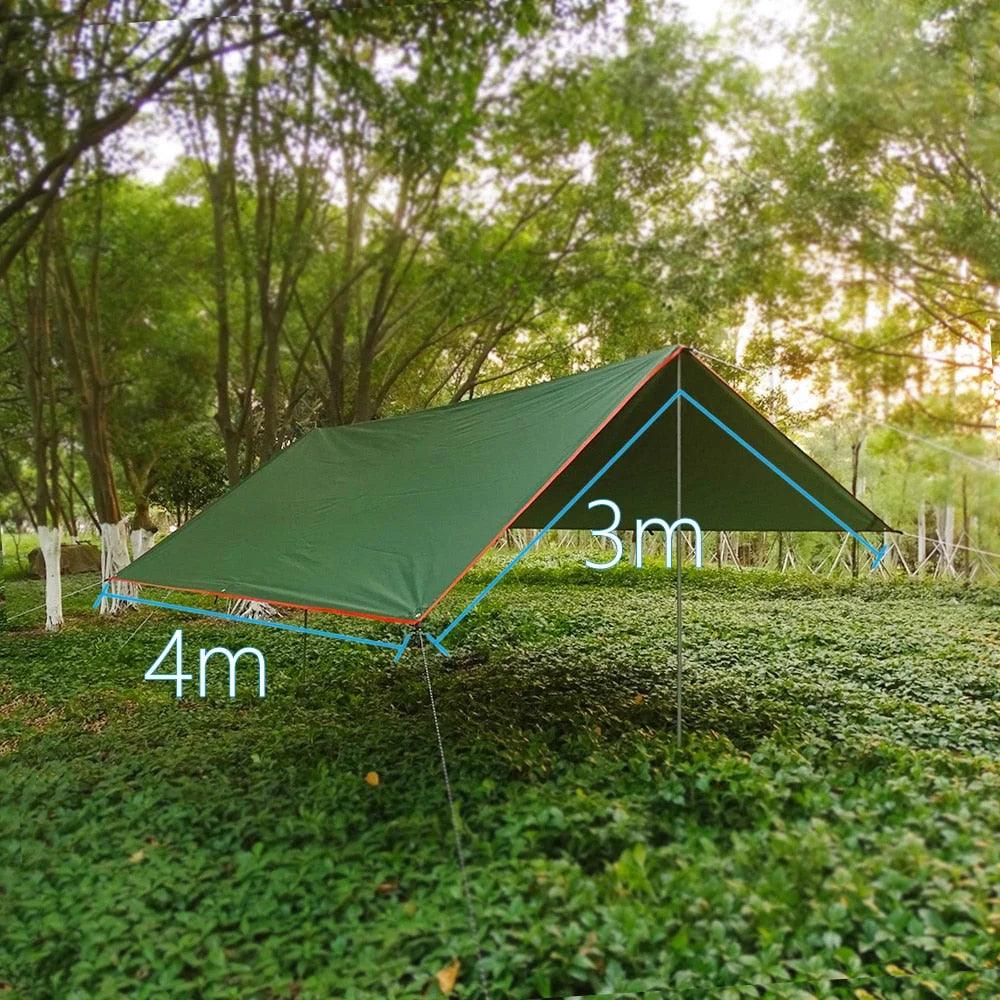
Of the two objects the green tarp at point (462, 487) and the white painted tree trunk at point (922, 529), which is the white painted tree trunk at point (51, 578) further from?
the white painted tree trunk at point (922, 529)

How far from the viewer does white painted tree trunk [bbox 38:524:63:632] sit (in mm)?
3875

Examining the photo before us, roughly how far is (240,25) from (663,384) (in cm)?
153

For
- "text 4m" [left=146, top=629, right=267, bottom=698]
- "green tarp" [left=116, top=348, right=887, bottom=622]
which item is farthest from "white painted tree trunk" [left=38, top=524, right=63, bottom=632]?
"green tarp" [left=116, top=348, right=887, bottom=622]

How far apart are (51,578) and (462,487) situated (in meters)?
2.71

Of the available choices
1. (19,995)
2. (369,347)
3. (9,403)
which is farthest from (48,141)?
(9,403)

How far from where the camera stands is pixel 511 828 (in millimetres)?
1890

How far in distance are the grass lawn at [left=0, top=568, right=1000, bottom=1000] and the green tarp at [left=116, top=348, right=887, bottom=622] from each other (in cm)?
58

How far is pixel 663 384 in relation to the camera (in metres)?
2.61

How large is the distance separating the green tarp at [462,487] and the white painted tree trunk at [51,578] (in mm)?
1439

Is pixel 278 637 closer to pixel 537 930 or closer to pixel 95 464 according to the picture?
pixel 95 464

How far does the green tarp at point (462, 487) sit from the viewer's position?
198 centimetres

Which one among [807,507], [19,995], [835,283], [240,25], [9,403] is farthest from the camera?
[9,403]

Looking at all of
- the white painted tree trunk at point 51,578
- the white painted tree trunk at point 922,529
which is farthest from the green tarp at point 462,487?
the white painted tree trunk at point 51,578

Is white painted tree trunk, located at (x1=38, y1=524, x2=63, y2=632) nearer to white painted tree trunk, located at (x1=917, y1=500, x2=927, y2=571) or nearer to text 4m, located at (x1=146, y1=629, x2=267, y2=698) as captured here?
text 4m, located at (x1=146, y1=629, x2=267, y2=698)
